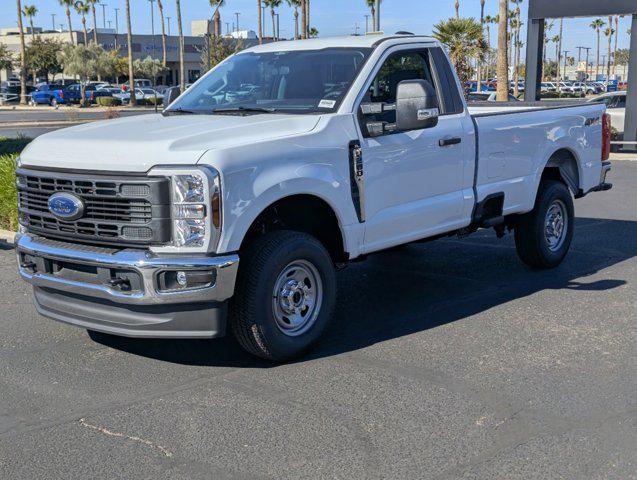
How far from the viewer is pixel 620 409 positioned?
4.86 m

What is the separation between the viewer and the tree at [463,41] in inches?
1303

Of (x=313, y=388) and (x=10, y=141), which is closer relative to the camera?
(x=313, y=388)

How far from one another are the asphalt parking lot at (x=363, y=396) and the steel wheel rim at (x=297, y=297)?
28cm

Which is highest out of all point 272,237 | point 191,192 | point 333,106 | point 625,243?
point 333,106

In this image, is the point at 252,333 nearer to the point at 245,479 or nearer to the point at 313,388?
the point at 313,388

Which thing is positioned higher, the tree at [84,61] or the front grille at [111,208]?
the tree at [84,61]

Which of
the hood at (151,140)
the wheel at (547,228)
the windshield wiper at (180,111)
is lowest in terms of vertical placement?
the wheel at (547,228)

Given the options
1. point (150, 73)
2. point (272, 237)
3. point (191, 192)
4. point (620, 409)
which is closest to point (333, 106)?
point (272, 237)

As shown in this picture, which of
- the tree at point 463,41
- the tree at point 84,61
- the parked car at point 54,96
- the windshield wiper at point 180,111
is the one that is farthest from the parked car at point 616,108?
the parked car at point 54,96

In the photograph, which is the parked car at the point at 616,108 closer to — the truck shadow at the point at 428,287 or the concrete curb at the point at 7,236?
the truck shadow at the point at 428,287

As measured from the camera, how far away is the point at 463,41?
33.3 m

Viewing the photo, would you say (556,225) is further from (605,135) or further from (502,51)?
(502,51)

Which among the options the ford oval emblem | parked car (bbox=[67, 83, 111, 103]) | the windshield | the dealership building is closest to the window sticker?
the windshield

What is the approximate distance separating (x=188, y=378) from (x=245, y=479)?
1.53 m
